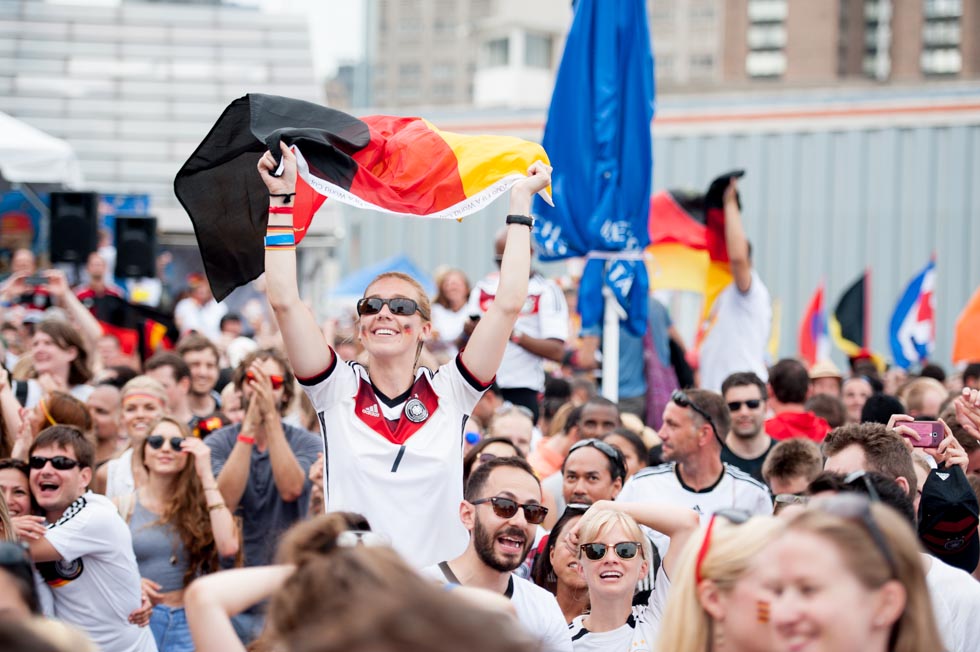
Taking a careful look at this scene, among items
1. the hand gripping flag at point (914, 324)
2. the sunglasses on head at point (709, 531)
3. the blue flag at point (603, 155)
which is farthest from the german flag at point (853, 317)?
the sunglasses on head at point (709, 531)

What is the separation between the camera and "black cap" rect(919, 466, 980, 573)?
17.0ft

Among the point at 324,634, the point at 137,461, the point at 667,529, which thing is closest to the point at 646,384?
the point at 137,461

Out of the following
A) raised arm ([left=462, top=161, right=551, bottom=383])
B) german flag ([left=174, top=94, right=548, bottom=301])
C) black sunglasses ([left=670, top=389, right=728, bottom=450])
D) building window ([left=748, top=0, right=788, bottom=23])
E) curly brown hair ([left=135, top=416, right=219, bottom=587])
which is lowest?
curly brown hair ([left=135, top=416, right=219, bottom=587])

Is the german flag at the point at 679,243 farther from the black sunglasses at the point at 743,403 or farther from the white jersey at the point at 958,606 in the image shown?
the white jersey at the point at 958,606

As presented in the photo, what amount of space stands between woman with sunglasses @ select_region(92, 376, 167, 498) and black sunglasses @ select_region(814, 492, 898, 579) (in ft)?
15.2

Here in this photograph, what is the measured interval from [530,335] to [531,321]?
0.32 ft

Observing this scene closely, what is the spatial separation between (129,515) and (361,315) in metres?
2.53

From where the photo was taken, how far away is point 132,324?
11.9 metres

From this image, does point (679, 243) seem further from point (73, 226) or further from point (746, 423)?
point (73, 226)

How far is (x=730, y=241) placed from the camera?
29.7 feet

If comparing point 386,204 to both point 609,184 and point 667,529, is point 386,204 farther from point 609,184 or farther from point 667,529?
point 609,184

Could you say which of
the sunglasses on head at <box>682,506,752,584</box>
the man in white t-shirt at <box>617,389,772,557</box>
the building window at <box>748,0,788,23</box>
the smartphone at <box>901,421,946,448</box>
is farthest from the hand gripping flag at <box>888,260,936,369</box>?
the building window at <box>748,0,788,23</box>

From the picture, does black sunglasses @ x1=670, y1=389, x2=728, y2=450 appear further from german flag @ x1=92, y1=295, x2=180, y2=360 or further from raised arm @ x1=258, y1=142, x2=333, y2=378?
german flag @ x1=92, y1=295, x2=180, y2=360

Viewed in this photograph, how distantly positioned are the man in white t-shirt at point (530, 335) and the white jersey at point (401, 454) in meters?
4.29
